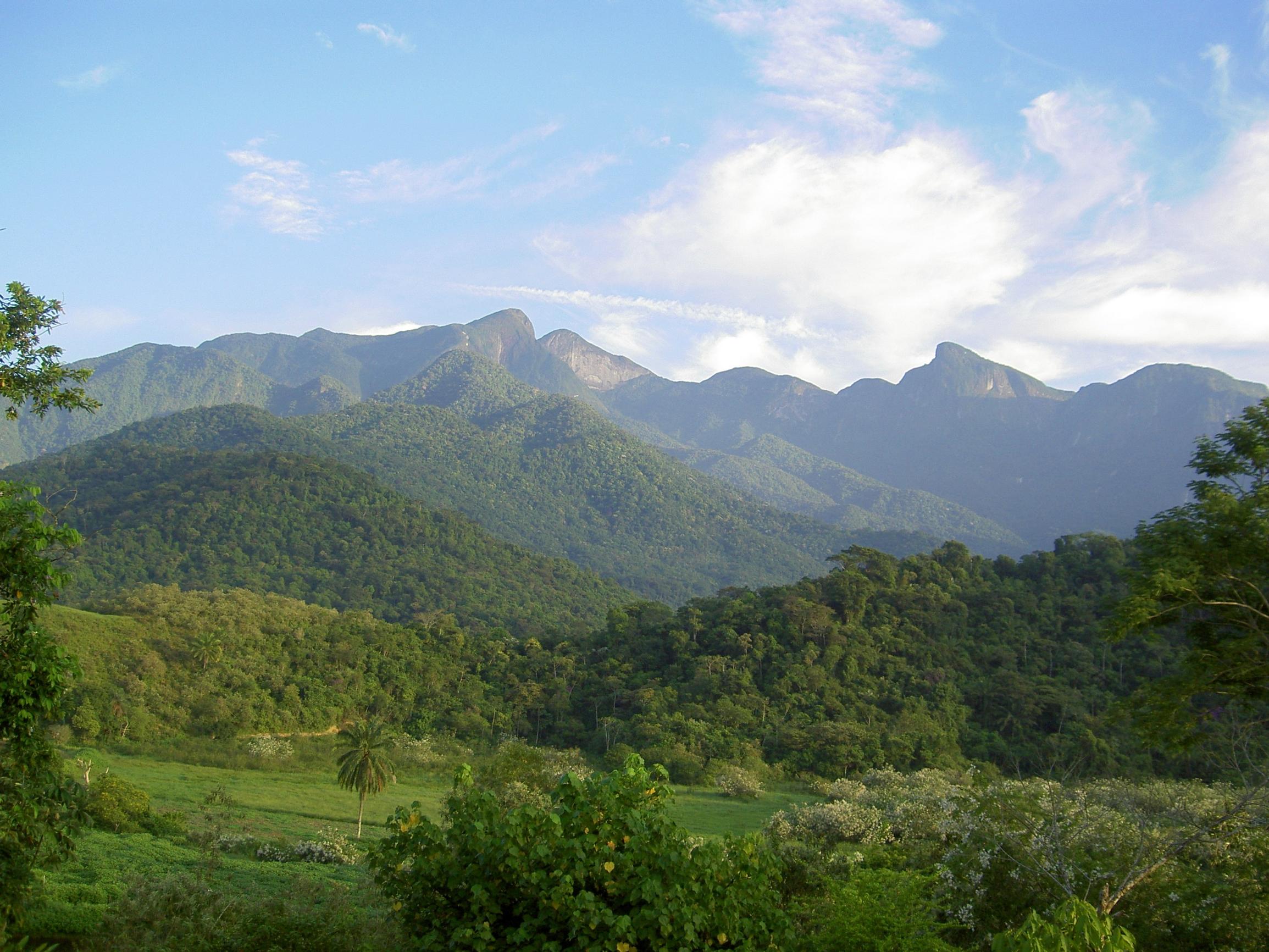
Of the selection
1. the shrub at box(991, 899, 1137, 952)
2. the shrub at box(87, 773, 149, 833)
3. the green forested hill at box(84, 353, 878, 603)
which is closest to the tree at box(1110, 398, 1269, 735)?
the shrub at box(991, 899, 1137, 952)

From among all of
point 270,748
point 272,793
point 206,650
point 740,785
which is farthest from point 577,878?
point 206,650

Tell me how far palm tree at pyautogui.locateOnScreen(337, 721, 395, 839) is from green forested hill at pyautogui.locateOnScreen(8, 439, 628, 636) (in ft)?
154

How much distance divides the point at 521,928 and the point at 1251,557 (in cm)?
946

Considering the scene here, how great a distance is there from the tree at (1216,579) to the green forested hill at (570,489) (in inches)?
4354

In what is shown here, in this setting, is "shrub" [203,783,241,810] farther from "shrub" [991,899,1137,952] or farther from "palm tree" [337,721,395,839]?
"shrub" [991,899,1137,952]

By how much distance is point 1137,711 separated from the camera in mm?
11039

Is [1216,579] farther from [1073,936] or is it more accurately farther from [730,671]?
[730,671]

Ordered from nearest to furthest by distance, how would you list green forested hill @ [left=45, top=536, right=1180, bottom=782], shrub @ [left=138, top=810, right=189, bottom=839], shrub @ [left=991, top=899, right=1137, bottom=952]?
1. shrub @ [left=991, top=899, right=1137, bottom=952]
2. shrub @ [left=138, top=810, right=189, bottom=839]
3. green forested hill @ [left=45, top=536, right=1180, bottom=782]

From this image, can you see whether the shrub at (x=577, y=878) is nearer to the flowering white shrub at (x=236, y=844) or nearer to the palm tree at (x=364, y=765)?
the flowering white shrub at (x=236, y=844)

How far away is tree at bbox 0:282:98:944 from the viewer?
7707mm

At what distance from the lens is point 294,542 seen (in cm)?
8619

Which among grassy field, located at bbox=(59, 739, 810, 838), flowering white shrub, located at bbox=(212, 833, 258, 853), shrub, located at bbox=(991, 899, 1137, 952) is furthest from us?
grassy field, located at bbox=(59, 739, 810, 838)

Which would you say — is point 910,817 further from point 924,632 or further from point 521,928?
point 924,632

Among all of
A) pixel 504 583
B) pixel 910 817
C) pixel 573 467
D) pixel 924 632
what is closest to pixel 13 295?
pixel 910 817
